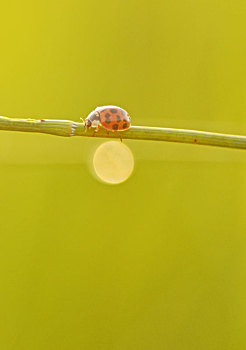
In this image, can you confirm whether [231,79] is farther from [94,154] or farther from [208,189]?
[94,154]

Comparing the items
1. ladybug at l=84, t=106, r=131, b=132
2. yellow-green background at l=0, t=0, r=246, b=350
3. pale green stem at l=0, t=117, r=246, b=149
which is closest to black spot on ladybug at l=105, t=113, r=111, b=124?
ladybug at l=84, t=106, r=131, b=132

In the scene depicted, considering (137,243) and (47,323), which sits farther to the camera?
(137,243)

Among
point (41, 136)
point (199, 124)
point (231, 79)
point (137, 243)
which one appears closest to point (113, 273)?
point (137, 243)

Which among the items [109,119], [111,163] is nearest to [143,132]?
[109,119]

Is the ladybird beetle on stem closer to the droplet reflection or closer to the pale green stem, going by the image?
the pale green stem

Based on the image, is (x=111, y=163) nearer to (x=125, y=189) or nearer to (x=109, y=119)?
(x=125, y=189)
